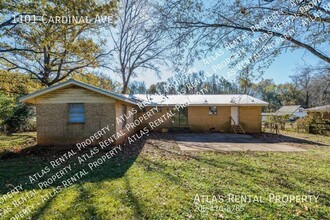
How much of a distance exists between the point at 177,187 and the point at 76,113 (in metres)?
8.05

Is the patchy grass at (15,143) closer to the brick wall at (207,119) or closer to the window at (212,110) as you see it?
the brick wall at (207,119)

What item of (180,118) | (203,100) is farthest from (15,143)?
(203,100)

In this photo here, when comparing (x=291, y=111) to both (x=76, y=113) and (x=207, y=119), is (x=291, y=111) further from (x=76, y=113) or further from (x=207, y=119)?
(x=76, y=113)

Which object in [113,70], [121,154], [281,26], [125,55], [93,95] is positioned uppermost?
[125,55]

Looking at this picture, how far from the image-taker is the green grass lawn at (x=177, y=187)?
3.94 metres

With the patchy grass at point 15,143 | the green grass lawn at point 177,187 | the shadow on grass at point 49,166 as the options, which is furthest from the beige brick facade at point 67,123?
the green grass lawn at point 177,187

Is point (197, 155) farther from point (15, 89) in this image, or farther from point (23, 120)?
point (23, 120)

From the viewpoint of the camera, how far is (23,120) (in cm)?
2030

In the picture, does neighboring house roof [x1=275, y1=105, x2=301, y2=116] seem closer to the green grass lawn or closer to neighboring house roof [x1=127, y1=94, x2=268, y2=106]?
neighboring house roof [x1=127, y1=94, x2=268, y2=106]

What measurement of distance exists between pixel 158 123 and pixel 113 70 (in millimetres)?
7680

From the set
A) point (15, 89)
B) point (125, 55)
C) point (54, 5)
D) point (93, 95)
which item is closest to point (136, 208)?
point (93, 95)

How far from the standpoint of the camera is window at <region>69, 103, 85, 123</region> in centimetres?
1095

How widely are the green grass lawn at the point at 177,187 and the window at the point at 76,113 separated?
2.76 metres

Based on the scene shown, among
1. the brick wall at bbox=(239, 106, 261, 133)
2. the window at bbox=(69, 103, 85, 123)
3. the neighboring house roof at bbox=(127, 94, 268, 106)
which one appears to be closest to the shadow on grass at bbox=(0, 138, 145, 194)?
the window at bbox=(69, 103, 85, 123)
